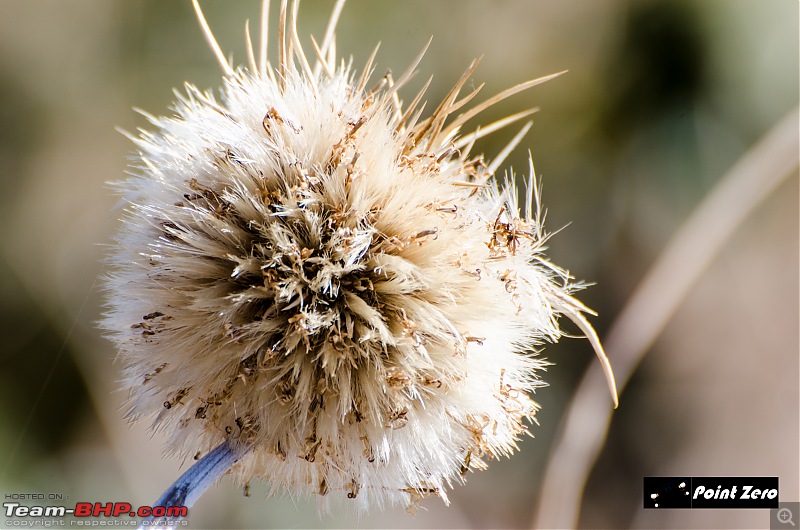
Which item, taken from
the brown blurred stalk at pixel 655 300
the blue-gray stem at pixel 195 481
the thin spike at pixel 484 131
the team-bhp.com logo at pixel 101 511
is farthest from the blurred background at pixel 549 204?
the thin spike at pixel 484 131

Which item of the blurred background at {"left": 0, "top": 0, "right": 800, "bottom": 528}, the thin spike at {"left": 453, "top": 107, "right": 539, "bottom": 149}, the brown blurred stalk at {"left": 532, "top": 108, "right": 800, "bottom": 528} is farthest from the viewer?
the brown blurred stalk at {"left": 532, "top": 108, "right": 800, "bottom": 528}

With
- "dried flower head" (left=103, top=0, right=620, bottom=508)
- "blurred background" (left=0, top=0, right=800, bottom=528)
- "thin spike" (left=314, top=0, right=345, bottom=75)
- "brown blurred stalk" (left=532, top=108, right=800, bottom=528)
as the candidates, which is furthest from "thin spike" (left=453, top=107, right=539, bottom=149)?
"brown blurred stalk" (left=532, top=108, right=800, bottom=528)

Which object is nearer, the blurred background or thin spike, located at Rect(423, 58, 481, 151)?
thin spike, located at Rect(423, 58, 481, 151)

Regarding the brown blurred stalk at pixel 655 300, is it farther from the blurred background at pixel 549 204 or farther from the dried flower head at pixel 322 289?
the dried flower head at pixel 322 289

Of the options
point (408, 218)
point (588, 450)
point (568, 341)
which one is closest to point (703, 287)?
point (568, 341)

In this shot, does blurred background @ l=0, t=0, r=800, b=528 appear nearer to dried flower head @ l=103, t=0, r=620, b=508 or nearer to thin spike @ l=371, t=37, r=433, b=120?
dried flower head @ l=103, t=0, r=620, b=508

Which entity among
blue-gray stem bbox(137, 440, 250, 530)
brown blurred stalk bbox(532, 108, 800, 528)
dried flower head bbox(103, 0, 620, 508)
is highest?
brown blurred stalk bbox(532, 108, 800, 528)

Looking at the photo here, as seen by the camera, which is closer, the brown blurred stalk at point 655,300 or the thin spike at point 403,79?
the thin spike at point 403,79
